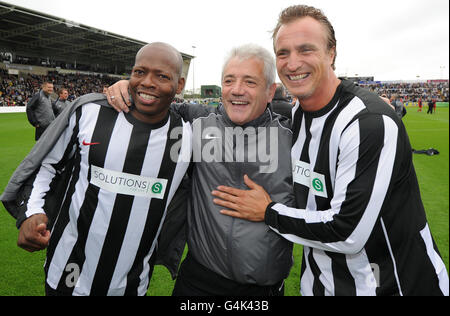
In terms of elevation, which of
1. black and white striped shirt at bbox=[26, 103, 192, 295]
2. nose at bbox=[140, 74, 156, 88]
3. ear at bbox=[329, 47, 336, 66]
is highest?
ear at bbox=[329, 47, 336, 66]

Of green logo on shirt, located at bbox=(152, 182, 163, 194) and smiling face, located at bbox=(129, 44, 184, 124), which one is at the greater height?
smiling face, located at bbox=(129, 44, 184, 124)

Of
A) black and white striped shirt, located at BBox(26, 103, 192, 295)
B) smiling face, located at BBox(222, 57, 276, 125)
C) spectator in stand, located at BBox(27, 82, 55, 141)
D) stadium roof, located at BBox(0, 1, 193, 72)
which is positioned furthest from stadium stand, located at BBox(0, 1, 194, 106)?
smiling face, located at BBox(222, 57, 276, 125)

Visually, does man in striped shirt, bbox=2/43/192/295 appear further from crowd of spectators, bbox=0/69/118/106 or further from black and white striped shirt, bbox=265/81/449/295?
crowd of spectators, bbox=0/69/118/106

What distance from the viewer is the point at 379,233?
1309 mm

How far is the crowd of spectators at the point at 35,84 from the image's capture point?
25.1 m

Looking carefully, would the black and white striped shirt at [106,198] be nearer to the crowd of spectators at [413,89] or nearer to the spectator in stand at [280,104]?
the spectator in stand at [280,104]

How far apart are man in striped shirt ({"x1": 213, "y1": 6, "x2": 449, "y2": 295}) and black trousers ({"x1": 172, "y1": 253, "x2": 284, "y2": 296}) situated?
237mm

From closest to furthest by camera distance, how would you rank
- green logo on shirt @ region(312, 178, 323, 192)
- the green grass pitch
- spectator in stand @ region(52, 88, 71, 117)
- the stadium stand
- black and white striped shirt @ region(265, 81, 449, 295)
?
black and white striped shirt @ region(265, 81, 449, 295) < green logo on shirt @ region(312, 178, 323, 192) < the green grass pitch < spectator in stand @ region(52, 88, 71, 117) < the stadium stand

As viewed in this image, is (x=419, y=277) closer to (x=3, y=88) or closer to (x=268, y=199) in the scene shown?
(x=268, y=199)

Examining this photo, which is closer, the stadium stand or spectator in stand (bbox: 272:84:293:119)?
spectator in stand (bbox: 272:84:293:119)

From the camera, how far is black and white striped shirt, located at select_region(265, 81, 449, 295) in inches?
48.4

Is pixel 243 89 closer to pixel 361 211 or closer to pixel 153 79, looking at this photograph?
pixel 153 79

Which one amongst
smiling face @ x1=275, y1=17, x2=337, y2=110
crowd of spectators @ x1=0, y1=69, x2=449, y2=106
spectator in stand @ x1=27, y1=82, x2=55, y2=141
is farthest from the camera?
crowd of spectators @ x1=0, y1=69, x2=449, y2=106

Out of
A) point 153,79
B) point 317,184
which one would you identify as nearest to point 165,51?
point 153,79
